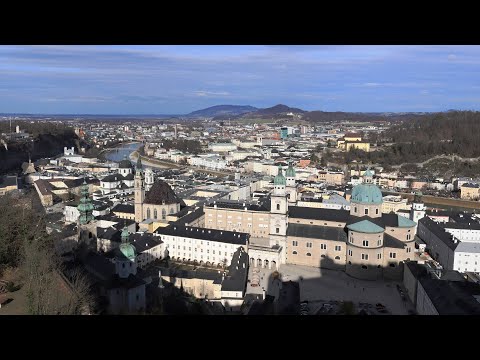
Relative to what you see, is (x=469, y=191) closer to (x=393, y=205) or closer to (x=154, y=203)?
(x=393, y=205)

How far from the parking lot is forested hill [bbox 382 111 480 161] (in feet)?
99.0

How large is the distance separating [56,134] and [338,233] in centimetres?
5073

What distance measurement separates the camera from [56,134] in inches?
2259

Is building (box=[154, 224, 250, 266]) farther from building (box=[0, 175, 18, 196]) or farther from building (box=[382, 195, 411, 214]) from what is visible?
building (box=[0, 175, 18, 196])

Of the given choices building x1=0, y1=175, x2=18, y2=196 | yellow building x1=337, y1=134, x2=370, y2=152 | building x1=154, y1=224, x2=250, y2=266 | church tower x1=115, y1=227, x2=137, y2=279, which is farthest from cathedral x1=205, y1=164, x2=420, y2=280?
yellow building x1=337, y1=134, x2=370, y2=152

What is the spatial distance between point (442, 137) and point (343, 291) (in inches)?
1615

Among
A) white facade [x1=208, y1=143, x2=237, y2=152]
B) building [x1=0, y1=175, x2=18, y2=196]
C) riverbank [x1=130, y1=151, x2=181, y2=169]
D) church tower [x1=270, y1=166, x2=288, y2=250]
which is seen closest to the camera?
church tower [x1=270, y1=166, x2=288, y2=250]

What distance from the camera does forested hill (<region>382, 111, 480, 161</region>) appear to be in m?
42.4

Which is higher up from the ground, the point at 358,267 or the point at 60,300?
the point at 60,300

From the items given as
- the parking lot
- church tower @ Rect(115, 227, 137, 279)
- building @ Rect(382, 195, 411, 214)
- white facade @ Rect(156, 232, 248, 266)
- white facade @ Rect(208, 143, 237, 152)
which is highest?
white facade @ Rect(208, 143, 237, 152)

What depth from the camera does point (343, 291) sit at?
14.0 meters

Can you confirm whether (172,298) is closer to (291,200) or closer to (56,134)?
(291,200)

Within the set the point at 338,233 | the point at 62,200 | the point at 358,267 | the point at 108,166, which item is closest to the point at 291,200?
the point at 338,233
